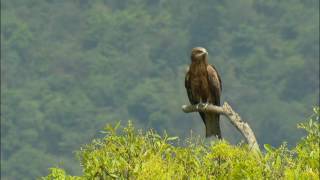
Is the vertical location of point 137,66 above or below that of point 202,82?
above


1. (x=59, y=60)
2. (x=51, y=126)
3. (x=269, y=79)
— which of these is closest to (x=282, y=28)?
(x=269, y=79)

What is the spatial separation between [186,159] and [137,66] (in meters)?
157

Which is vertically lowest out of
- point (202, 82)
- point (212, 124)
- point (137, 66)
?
point (212, 124)

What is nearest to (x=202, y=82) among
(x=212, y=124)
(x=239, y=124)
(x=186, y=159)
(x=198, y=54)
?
(x=198, y=54)

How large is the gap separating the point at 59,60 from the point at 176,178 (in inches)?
6115

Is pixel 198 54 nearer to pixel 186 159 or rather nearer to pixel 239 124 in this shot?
pixel 239 124

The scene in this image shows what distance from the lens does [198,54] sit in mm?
20938

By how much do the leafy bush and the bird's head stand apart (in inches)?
174

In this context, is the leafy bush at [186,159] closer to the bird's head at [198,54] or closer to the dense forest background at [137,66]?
the bird's head at [198,54]

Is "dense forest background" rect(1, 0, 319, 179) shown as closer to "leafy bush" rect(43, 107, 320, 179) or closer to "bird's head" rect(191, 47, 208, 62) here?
"bird's head" rect(191, 47, 208, 62)

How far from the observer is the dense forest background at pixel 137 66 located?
148500 millimetres

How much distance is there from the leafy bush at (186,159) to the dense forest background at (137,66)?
378 feet

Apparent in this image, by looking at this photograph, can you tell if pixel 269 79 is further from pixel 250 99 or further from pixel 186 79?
pixel 186 79

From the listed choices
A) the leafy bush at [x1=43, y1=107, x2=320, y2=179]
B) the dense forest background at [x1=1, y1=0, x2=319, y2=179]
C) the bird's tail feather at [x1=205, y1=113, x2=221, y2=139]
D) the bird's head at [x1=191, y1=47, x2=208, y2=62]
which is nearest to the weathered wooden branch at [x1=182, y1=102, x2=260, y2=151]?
the leafy bush at [x1=43, y1=107, x2=320, y2=179]
